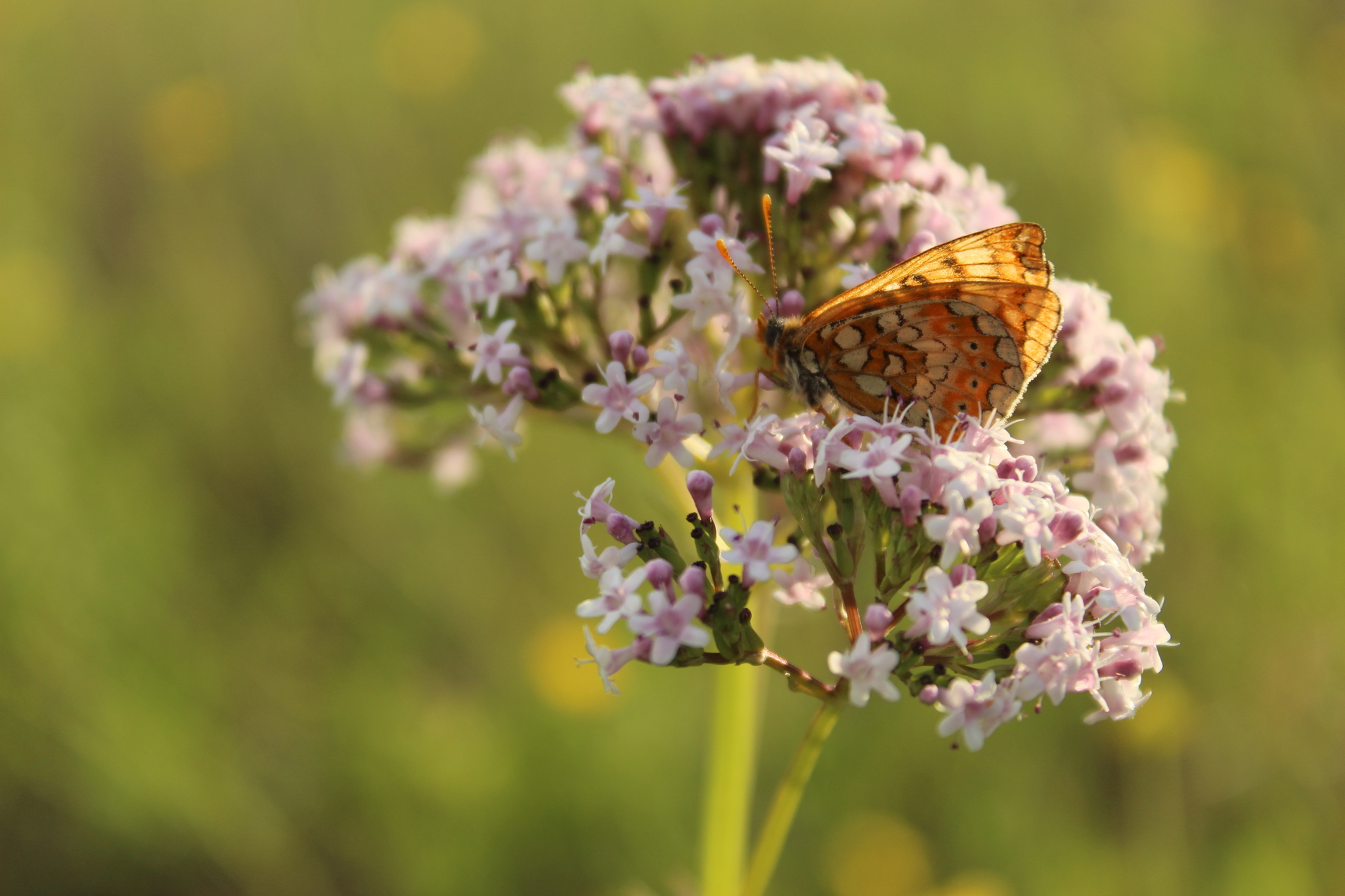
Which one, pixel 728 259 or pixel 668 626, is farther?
pixel 728 259

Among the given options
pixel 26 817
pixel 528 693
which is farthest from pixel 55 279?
pixel 528 693

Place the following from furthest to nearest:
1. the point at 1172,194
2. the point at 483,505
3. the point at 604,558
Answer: the point at 1172,194 < the point at 483,505 < the point at 604,558

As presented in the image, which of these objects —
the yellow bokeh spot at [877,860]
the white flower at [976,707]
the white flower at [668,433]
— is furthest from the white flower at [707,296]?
the yellow bokeh spot at [877,860]

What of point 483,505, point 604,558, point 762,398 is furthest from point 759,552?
point 483,505

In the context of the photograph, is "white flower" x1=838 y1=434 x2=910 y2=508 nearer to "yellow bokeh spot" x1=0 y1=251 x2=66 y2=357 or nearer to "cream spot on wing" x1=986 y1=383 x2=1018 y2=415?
"cream spot on wing" x1=986 y1=383 x2=1018 y2=415

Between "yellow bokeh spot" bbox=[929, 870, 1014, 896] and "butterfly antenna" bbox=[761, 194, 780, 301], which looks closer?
"butterfly antenna" bbox=[761, 194, 780, 301]

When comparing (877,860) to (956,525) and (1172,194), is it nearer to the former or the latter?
(956,525)

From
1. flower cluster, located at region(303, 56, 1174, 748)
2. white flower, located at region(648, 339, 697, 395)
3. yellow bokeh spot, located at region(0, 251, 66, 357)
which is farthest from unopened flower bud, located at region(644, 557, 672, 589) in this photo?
yellow bokeh spot, located at region(0, 251, 66, 357)
